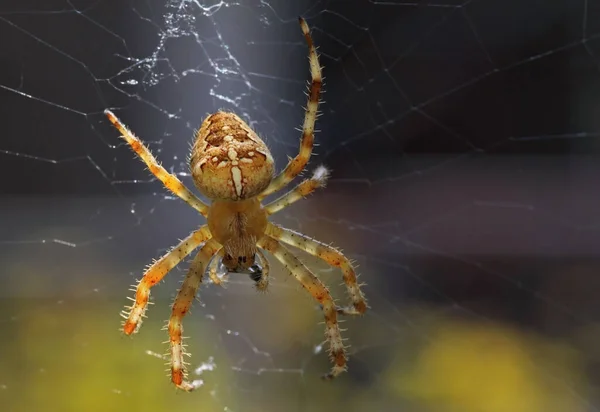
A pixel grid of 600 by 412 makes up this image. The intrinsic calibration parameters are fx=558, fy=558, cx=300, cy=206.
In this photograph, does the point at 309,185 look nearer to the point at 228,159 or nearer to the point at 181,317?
the point at 228,159

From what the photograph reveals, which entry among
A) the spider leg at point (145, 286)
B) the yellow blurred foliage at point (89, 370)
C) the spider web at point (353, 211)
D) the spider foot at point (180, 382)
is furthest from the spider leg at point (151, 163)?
the yellow blurred foliage at point (89, 370)

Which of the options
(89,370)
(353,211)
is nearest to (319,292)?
(89,370)

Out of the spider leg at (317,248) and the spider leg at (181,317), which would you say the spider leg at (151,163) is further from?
the spider leg at (317,248)

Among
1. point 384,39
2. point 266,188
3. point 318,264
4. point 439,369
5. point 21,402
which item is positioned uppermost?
point 384,39

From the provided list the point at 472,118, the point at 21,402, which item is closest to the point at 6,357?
the point at 21,402

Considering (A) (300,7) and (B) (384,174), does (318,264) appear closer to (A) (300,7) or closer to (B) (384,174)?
(B) (384,174)

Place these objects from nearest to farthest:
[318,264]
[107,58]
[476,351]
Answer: [107,58] < [318,264] < [476,351]

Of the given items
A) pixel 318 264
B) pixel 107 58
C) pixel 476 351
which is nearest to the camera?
pixel 107 58
